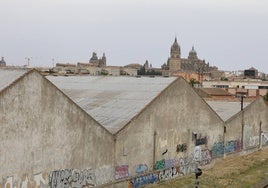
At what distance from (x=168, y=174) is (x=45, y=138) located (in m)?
12.9

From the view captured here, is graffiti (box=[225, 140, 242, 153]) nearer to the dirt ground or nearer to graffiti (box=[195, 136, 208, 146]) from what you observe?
the dirt ground

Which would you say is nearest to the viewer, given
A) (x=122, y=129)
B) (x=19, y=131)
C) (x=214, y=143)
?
(x=19, y=131)

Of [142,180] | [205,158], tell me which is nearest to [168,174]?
[142,180]

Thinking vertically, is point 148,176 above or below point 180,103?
below

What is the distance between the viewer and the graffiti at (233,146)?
136ft

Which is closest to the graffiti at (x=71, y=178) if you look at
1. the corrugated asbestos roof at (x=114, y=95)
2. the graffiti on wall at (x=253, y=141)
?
the corrugated asbestos roof at (x=114, y=95)

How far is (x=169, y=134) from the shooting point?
105ft

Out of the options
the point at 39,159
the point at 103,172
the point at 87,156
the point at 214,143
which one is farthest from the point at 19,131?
the point at 214,143

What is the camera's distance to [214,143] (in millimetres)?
38875

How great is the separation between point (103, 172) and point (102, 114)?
5.50 meters

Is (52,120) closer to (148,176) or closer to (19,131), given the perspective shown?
(19,131)

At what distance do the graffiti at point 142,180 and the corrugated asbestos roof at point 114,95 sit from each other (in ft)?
12.3

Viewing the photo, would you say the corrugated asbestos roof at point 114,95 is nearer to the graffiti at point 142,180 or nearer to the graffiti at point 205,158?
the graffiti at point 142,180

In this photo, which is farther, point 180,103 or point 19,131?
point 180,103
